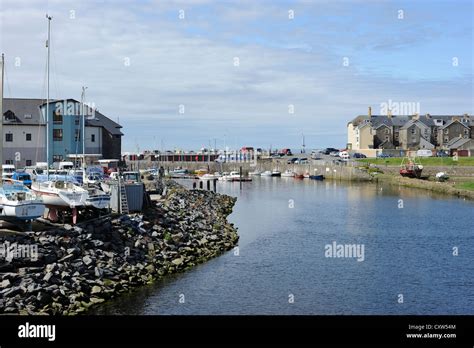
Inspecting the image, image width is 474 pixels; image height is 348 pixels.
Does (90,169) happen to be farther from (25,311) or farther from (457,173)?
(457,173)

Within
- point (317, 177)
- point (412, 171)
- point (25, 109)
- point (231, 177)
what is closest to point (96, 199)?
point (25, 109)

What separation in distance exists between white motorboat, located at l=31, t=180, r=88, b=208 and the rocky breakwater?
74.1 inches

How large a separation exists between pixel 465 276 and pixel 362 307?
27.7 feet

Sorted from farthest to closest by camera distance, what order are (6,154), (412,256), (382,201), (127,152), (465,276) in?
(127,152) < (382,201) < (6,154) < (412,256) < (465,276)

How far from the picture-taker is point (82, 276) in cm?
2695

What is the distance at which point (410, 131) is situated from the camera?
13362 cm

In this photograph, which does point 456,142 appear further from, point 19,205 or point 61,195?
point 19,205

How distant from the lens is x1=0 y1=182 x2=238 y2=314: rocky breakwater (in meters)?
24.0

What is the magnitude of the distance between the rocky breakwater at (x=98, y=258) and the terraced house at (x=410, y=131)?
97214 mm

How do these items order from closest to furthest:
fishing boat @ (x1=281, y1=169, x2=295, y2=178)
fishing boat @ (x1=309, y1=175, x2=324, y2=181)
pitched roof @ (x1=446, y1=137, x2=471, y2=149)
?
1. fishing boat @ (x1=309, y1=175, x2=324, y2=181)
2. pitched roof @ (x1=446, y1=137, x2=471, y2=149)
3. fishing boat @ (x1=281, y1=169, x2=295, y2=178)

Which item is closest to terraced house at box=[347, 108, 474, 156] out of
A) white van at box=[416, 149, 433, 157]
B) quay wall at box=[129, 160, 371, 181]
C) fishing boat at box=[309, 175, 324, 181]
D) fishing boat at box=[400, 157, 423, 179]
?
white van at box=[416, 149, 433, 157]

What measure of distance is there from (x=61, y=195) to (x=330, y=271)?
14.7 m

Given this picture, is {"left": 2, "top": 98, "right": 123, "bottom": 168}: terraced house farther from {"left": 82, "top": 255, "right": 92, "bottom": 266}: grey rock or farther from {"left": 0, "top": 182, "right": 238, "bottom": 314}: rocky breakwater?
{"left": 82, "top": 255, "right": 92, "bottom": 266}: grey rock
